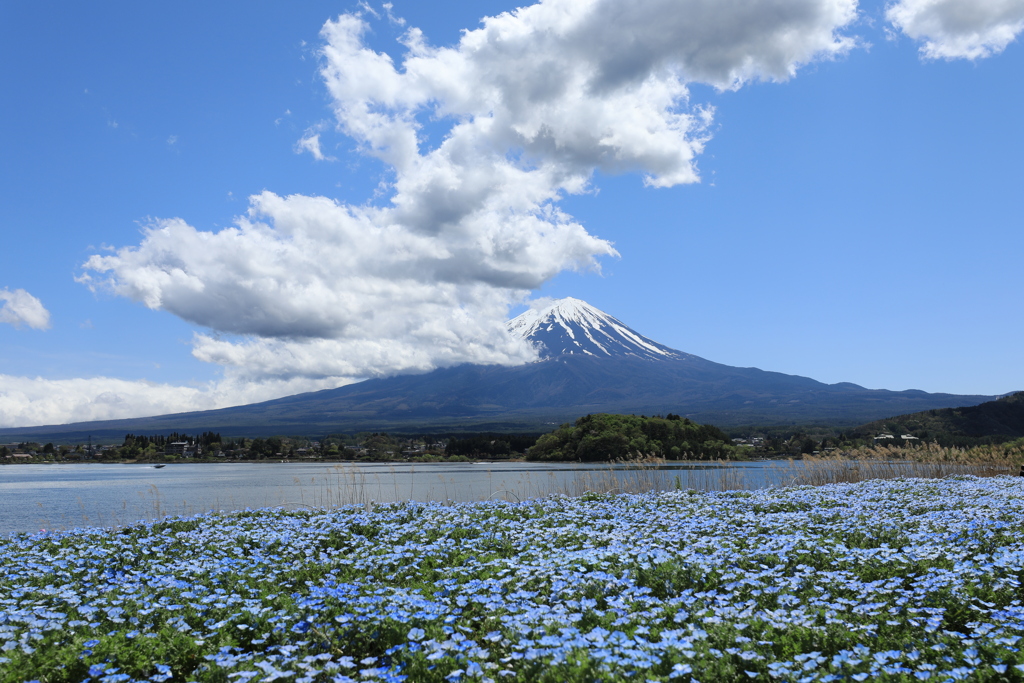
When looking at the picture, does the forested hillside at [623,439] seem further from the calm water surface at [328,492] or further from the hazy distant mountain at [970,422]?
the calm water surface at [328,492]

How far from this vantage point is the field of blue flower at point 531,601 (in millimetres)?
3826

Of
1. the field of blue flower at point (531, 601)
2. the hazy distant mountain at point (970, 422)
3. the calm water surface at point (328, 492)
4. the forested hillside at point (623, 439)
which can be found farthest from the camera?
the forested hillside at point (623, 439)

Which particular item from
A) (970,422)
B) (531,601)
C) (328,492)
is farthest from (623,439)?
(531,601)

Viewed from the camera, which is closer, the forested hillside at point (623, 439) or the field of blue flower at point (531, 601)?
the field of blue flower at point (531, 601)

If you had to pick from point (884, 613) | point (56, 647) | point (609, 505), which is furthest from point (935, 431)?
point (56, 647)

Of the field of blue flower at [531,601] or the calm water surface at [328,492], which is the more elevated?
the field of blue flower at [531,601]

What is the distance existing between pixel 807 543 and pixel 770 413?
17826 cm

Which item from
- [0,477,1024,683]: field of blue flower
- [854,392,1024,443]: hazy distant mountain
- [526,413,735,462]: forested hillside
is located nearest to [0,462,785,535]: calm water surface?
[0,477,1024,683]: field of blue flower

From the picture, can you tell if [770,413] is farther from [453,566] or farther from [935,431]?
[453,566]

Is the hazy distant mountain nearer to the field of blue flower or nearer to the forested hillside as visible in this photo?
the forested hillside

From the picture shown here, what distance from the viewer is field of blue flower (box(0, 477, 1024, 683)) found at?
12.6ft

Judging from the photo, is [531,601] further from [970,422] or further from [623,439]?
[970,422]

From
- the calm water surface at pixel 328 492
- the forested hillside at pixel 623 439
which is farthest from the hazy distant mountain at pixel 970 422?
the calm water surface at pixel 328 492

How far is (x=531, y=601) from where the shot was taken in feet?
16.3
